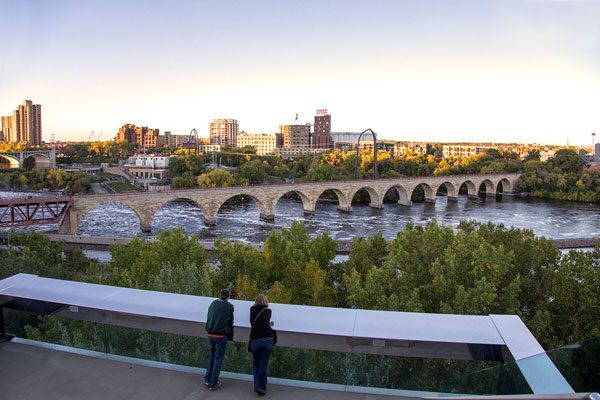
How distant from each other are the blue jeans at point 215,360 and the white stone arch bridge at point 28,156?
90.0 m

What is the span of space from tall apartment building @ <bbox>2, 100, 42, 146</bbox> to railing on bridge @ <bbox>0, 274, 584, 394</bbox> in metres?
167

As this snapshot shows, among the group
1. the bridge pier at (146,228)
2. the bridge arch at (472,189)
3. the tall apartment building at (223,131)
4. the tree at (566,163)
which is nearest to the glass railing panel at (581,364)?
the bridge pier at (146,228)

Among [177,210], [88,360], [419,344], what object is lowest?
[177,210]

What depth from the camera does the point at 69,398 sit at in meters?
3.77

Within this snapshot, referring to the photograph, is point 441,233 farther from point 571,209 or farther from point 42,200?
point 571,209

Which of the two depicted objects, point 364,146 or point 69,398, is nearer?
point 69,398

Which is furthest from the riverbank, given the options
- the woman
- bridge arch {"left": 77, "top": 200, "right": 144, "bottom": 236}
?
the woman

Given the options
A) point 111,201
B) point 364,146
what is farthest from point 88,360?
point 364,146

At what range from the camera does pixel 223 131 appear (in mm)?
169375

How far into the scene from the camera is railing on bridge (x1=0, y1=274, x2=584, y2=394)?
3.74 metres

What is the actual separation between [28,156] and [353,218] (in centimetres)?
6661

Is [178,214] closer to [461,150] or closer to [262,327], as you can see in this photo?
[262,327]

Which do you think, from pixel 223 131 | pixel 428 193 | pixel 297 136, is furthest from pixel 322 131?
pixel 428 193

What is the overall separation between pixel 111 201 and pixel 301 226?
19.3 m
